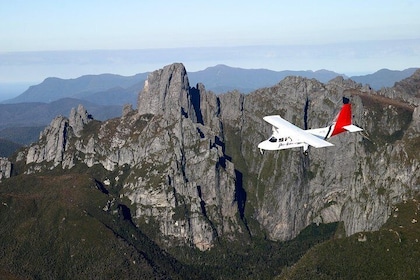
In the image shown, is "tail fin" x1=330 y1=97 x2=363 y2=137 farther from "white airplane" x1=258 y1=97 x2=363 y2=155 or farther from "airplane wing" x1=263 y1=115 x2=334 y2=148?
"airplane wing" x1=263 y1=115 x2=334 y2=148

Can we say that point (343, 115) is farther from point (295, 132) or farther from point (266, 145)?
point (266, 145)

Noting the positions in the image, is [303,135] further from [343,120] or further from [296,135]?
[343,120]

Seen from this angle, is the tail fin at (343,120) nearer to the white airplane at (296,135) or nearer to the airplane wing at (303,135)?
the white airplane at (296,135)

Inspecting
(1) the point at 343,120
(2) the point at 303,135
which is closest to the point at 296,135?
(2) the point at 303,135

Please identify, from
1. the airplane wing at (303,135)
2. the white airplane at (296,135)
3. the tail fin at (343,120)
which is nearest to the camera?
the airplane wing at (303,135)

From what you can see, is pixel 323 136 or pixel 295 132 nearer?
pixel 295 132

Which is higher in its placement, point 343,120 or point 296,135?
point 343,120

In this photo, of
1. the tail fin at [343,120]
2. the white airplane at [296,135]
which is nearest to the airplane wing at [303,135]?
the white airplane at [296,135]

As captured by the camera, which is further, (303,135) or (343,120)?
(343,120)

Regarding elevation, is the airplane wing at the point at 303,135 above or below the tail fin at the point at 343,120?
below

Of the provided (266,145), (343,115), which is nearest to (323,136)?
(343,115)

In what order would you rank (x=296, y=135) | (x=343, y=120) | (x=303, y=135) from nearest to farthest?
(x=303, y=135), (x=296, y=135), (x=343, y=120)
